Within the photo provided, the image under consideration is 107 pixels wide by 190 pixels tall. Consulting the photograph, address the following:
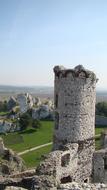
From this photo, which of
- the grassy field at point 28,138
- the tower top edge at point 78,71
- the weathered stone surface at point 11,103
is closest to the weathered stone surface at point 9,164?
the tower top edge at point 78,71

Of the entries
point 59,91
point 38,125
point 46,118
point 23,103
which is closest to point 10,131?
point 38,125

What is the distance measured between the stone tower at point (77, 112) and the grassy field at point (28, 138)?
113 feet

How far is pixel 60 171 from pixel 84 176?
108 inches

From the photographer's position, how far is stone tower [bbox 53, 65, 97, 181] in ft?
59.5

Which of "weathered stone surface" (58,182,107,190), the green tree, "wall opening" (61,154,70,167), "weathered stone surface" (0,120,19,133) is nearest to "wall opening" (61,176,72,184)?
"wall opening" (61,154,70,167)

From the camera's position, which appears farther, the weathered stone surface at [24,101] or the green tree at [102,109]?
the weathered stone surface at [24,101]

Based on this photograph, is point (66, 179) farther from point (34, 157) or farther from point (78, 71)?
point (34, 157)

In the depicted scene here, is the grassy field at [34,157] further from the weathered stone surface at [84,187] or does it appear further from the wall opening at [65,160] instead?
the weathered stone surface at [84,187]

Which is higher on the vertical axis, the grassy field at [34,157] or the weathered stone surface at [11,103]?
the weathered stone surface at [11,103]

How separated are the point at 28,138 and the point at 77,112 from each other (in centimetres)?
4550

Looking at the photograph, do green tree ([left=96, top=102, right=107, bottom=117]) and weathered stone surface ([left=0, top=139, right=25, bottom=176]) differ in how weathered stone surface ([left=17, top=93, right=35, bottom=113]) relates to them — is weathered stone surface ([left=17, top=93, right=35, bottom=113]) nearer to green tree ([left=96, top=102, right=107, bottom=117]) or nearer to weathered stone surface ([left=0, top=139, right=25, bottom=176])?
green tree ([left=96, top=102, right=107, bottom=117])

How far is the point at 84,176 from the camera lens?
18.5 meters

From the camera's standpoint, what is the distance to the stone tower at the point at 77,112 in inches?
714

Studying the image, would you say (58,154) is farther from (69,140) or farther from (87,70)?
(87,70)
